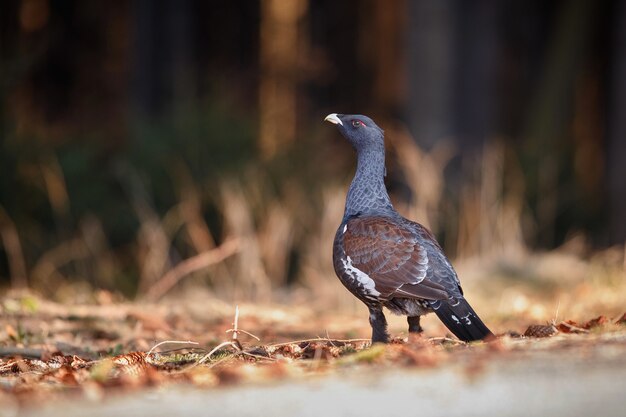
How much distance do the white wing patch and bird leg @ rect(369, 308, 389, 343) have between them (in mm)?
222

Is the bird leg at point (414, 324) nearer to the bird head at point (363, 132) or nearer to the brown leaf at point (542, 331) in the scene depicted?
the brown leaf at point (542, 331)

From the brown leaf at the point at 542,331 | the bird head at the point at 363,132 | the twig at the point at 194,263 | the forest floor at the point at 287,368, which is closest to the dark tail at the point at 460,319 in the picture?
the forest floor at the point at 287,368

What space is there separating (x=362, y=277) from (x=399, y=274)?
20 centimetres


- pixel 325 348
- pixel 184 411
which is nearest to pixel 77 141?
pixel 325 348

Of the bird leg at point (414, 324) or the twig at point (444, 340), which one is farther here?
the bird leg at point (414, 324)

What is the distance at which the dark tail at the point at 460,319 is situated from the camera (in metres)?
4.52

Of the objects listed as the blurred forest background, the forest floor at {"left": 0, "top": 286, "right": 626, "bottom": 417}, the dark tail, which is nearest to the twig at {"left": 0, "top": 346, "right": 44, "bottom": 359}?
the forest floor at {"left": 0, "top": 286, "right": 626, "bottom": 417}

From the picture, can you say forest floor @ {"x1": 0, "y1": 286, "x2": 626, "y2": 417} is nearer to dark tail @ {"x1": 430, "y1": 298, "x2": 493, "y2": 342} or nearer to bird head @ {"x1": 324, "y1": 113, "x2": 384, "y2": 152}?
dark tail @ {"x1": 430, "y1": 298, "x2": 493, "y2": 342}

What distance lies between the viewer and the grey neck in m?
5.51

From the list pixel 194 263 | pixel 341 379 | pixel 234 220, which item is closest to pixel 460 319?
pixel 341 379

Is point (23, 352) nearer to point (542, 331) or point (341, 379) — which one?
point (341, 379)

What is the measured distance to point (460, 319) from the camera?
4609mm

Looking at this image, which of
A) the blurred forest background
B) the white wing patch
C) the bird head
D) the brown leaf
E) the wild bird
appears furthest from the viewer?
the blurred forest background

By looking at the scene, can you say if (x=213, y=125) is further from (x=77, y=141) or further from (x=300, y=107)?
(x=300, y=107)
